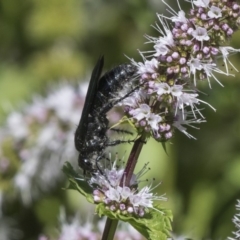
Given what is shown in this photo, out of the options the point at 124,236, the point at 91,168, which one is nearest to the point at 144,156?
the point at 124,236

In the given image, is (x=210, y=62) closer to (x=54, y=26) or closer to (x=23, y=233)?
(x=23, y=233)

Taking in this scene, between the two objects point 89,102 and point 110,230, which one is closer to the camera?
point 110,230

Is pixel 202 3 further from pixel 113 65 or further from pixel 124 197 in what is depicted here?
pixel 113 65

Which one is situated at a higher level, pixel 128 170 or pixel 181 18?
pixel 181 18

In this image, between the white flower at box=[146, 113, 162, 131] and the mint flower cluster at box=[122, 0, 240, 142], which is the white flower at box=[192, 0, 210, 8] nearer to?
the mint flower cluster at box=[122, 0, 240, 142]

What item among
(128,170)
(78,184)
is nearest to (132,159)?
(128,170)

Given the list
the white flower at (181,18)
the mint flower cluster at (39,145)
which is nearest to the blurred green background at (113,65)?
the mint flower cluster at (39,145)

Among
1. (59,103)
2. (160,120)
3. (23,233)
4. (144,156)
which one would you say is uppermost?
(160,120)

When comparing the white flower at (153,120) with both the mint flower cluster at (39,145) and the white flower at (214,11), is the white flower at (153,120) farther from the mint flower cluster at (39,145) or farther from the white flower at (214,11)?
the mint flower cluster at (39,145)
